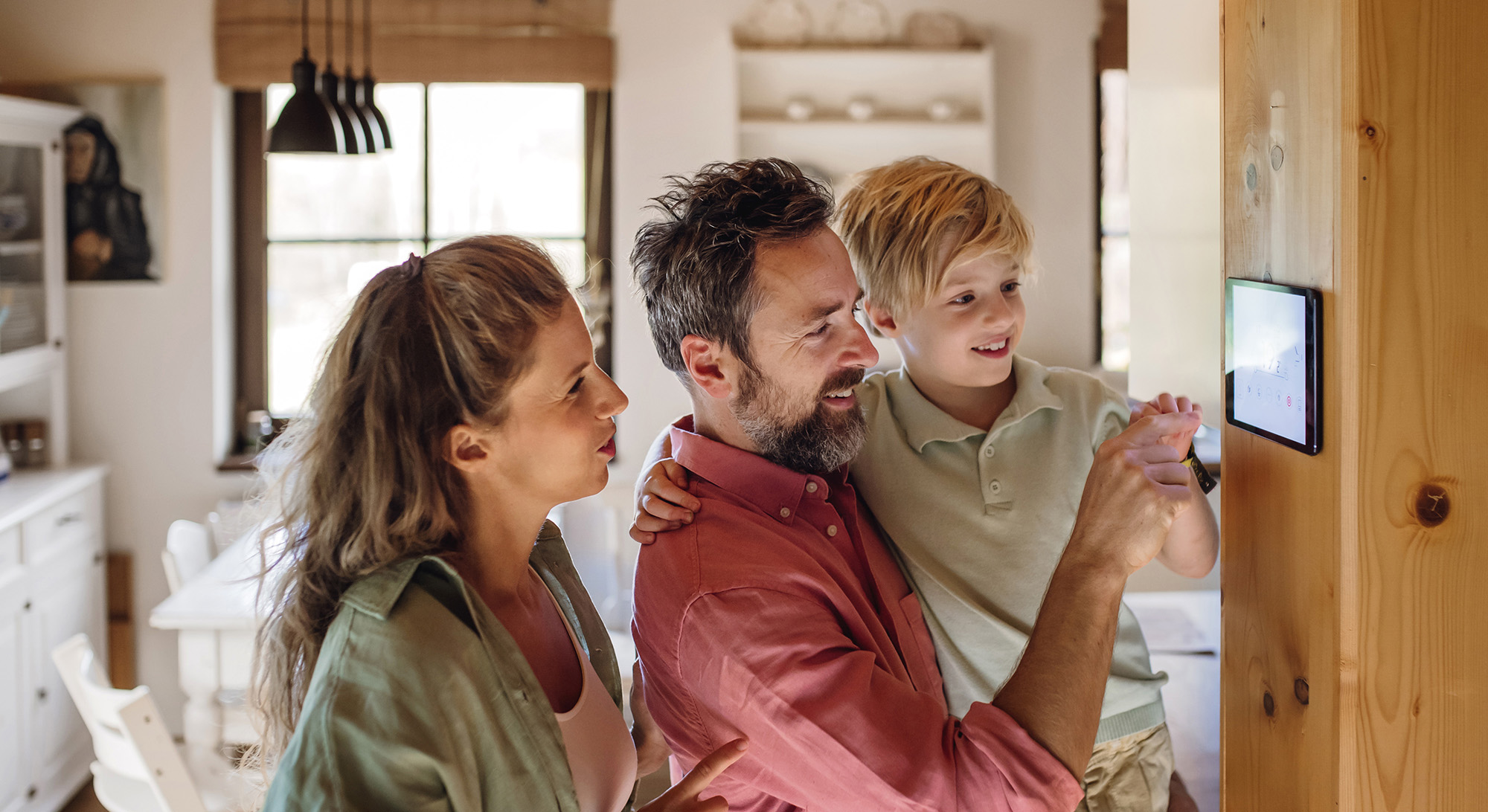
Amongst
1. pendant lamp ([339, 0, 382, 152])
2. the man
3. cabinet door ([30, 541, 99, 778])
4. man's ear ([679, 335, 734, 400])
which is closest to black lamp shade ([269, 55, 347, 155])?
pendant lamp ([339, 0, 382, 152])

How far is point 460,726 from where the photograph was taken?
36.7 inches

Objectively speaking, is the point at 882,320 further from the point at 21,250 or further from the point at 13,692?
the point at 21,250

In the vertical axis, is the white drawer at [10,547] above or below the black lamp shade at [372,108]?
below

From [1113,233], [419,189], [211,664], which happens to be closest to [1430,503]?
[211,664]

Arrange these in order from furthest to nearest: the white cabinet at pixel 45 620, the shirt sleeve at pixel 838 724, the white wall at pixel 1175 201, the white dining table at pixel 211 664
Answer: the white cabinet at pixel 45 620, the white dining table at pixel 211 664, the white wall at pixel 1175 201, the shirt sleeve at pixel 838 724

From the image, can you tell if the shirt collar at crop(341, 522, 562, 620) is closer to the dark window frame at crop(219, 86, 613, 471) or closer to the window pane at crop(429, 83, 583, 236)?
the dark window frame at crop(219, 86, 613, 471)

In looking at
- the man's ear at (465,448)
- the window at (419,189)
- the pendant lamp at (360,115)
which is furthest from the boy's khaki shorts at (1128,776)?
the window at (419,189)

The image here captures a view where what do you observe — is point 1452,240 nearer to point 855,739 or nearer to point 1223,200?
point 1223,200

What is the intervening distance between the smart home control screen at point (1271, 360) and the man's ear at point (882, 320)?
492mm

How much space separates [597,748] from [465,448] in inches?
12.6

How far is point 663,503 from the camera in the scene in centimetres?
125

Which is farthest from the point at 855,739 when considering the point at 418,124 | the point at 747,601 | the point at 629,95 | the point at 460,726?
the point at 418,124

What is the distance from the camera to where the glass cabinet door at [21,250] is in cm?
348

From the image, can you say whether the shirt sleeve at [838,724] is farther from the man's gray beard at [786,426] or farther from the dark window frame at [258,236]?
the dark window frame at [258,236]
